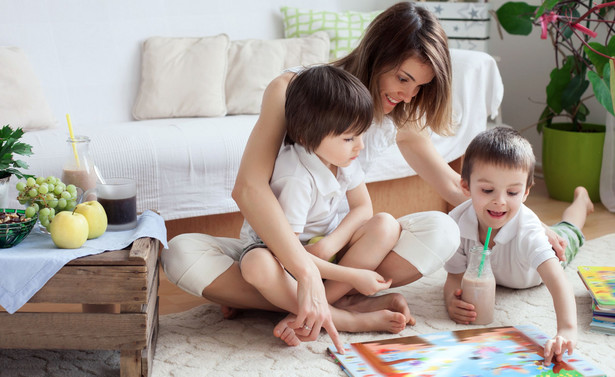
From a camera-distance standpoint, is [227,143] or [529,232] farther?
[227,143]

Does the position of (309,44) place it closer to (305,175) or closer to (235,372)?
(305,175)

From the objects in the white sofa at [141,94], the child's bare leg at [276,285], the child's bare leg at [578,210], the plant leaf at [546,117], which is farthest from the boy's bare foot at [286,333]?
the plant leaf at [546,117]

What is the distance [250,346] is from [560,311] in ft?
2.09

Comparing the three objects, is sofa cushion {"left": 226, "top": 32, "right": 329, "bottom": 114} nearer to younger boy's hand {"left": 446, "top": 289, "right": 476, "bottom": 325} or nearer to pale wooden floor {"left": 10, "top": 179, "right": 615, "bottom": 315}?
pale wooden floor {"left": 10, "top": 179, "right": 615, "bottom": 315}

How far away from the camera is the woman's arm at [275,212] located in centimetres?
133

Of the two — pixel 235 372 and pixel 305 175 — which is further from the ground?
pixel 305 175

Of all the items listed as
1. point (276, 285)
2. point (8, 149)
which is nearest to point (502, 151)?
point (276, 285)

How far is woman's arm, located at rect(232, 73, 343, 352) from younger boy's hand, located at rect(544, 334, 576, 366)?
0.39m

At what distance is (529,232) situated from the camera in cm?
161

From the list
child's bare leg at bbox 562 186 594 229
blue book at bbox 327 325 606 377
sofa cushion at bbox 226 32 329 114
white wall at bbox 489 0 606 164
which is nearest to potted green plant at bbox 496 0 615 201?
white wall at bbox 489 0 606 164

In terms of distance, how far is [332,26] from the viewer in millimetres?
2699

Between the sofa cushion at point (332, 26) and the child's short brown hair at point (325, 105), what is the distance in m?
1.31

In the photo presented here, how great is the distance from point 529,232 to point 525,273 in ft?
0.45

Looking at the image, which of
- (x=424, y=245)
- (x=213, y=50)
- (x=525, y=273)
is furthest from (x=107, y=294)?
(x=213, y=50)
